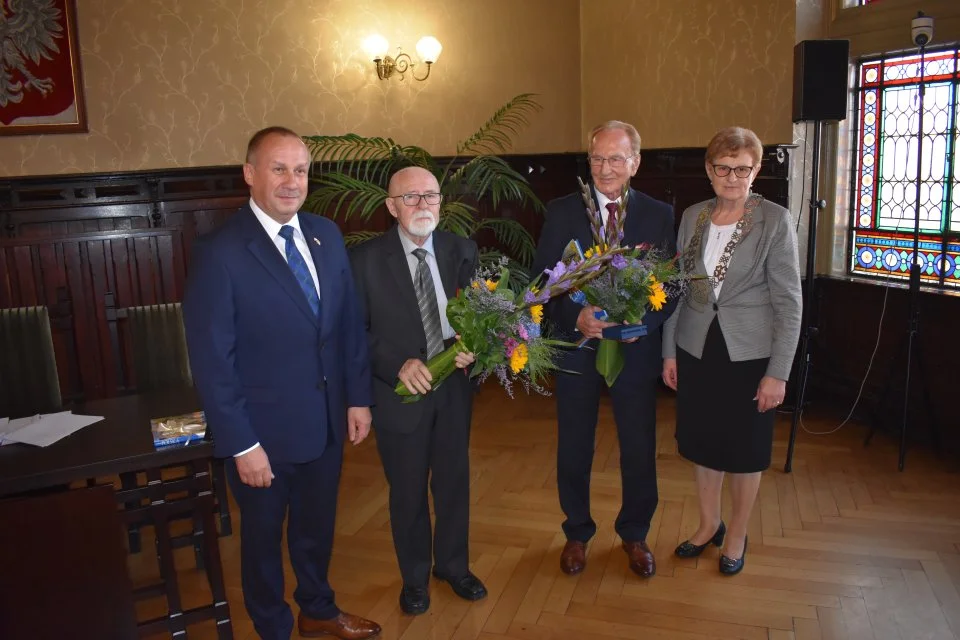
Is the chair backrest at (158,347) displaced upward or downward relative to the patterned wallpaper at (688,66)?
downward

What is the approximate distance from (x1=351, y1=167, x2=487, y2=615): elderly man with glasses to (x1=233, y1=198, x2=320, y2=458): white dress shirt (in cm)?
26

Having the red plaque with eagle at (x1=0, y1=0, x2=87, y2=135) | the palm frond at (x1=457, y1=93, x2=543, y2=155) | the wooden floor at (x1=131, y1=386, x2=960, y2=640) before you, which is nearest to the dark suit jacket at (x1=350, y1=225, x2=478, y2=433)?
the wooden floor at (x1=131, y1=386, x2=960, y2=640)

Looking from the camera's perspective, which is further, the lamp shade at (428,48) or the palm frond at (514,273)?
the lamp shade at (428,48)

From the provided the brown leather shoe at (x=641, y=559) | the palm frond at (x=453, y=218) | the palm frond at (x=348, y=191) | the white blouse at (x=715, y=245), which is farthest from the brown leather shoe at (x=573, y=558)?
the palm frond at (x=348, y=191)

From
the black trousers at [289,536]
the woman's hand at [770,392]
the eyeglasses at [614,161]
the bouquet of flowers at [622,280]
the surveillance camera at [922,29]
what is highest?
the surveillance camera at [922,29]

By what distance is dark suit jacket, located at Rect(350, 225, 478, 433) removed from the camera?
110 inches

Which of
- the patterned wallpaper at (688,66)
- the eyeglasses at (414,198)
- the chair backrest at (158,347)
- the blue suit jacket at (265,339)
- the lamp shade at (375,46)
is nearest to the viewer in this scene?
the blue suit jacket at (265,339)

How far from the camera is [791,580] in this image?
3.20 metres

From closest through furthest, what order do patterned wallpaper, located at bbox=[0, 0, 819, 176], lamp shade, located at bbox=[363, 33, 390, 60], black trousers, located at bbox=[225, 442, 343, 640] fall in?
black trousers, located at bbox=[225, 442, 343, 640] < patterned wallpaper, located at bbox=[0, 0, 819, 176] < lamp shade, located at bbox=[363, 33, 390, 60]

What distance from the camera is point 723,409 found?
3.12 meters

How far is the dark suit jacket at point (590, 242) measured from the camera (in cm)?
304

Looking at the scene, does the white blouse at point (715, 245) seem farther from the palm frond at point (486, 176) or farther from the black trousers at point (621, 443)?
the palm frond at point (486, 176)

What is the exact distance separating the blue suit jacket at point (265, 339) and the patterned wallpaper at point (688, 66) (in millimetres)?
3681

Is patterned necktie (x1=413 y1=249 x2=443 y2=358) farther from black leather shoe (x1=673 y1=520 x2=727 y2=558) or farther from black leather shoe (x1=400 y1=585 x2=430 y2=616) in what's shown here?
black leather shoe (x1=673 y1=520 x2=727 y2=558)
